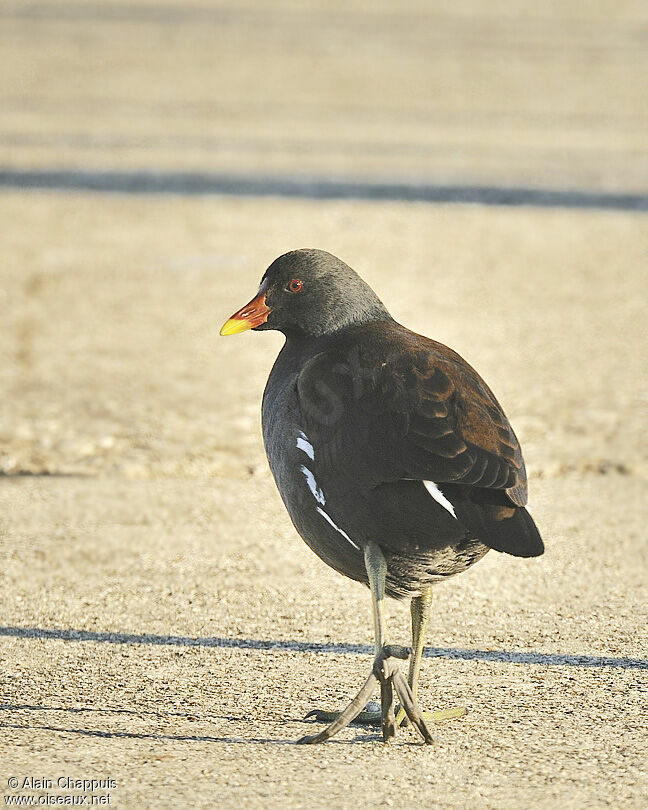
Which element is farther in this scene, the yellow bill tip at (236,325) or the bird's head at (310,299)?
the yellow bill tip at (236,325)

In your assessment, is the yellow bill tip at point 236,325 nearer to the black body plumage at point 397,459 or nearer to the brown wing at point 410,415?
the black body plumage at point 397,459

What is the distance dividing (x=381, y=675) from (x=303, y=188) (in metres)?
8.78

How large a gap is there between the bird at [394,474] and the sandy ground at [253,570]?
0.24 metres

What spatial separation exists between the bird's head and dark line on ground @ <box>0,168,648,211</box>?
7.63m

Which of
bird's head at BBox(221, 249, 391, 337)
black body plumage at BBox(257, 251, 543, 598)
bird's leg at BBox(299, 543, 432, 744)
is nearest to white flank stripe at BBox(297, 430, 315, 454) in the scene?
black body plumage at BBox(257, 251, 543, 598)

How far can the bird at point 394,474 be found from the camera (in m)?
3.14

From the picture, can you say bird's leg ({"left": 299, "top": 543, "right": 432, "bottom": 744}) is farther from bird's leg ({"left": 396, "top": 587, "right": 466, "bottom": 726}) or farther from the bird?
bird's leg ({"left": 396, "top": 587, "right": 466, "bottom": 726})

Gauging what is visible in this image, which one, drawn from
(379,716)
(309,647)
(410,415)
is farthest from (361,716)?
(410,415)

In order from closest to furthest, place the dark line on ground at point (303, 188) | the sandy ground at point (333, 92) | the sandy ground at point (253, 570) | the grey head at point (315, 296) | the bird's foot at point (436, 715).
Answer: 1. the sandy ground at point (253, 570)
2. the bird's foot at point (436, 715)
3. the grey head at point (315, 296)
4. the dark line on ground at point (303, 188)
5. the sandy ground at point (333, 92)

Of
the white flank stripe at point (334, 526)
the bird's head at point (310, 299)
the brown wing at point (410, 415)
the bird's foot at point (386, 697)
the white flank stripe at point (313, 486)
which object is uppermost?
the bird's head at point (310, 299)

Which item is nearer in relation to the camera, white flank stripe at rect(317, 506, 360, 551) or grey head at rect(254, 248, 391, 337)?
white flank stripe at rect(317, 506, 360, 551)

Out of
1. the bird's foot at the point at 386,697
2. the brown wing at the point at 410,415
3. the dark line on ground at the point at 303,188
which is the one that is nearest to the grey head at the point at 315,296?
the brown wing at the point at 410,415

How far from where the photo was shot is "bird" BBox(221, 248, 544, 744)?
314 centimetres

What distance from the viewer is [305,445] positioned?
342 centimetres
